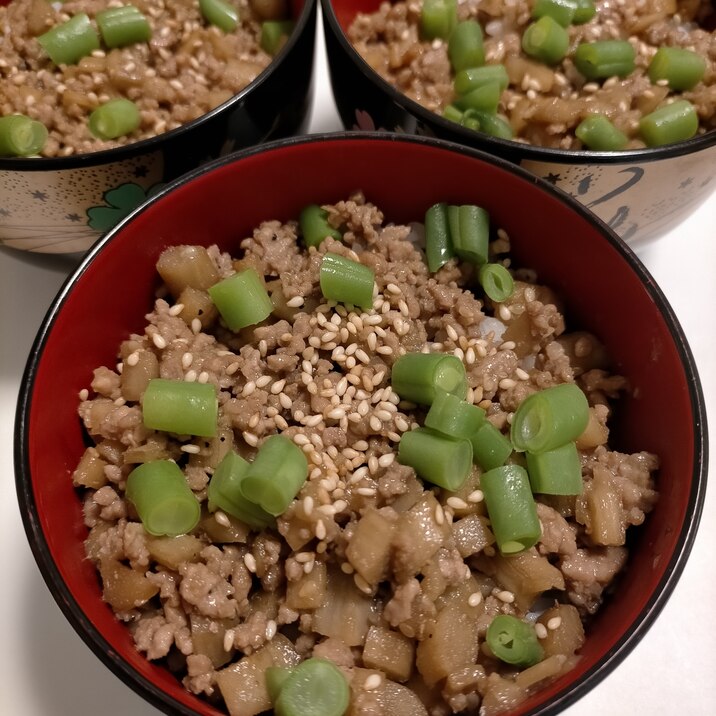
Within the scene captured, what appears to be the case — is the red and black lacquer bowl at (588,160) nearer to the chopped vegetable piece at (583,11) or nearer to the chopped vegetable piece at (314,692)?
the chopped vegetable piece at (583,11)

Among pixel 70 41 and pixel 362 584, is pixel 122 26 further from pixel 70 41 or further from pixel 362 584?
pixel 362 584

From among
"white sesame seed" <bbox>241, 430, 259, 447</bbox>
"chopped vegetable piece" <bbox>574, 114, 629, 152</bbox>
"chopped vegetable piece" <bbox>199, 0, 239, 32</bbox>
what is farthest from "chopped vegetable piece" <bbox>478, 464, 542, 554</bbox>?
"chopped vegetable piece" <bbox>199, 0, 239, 32</bbox>

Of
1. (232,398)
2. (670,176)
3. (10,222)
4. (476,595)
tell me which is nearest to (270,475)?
(232,398)

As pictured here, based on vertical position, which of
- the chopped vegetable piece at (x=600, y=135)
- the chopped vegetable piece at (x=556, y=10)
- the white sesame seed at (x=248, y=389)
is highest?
the chopped vegetable piece at (x=556, y=10)

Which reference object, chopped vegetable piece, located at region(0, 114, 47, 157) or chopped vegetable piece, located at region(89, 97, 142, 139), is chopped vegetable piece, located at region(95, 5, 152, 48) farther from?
chopped vegetable piece, located at region(0, 114, 47, 157)

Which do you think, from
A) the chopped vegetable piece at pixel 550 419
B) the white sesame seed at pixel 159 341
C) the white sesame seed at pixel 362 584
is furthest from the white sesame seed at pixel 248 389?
the chopped vegetable piece at pixel 550 419

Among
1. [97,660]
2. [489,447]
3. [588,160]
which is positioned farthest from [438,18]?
[97,660]
